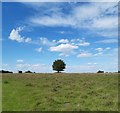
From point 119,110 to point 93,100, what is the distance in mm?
4141

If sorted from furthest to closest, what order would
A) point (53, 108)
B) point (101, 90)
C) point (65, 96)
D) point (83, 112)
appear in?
point (101, 90) < point (65, 96) < point (53, 108) < point (83, 112)

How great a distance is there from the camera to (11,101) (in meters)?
22.9

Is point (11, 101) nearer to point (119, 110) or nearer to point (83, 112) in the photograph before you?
point (83, 112)

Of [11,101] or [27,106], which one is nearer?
[27,106]

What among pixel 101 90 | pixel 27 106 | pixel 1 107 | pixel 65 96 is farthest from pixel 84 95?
pixel 1 107

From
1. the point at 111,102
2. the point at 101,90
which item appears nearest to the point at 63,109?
the point at 111,102

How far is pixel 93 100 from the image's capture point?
21656mm

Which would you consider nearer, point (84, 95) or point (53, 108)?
point (53, 108)

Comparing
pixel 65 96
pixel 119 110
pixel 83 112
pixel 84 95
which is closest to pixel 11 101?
pixel 65 96

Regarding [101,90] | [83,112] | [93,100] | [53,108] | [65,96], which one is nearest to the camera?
[83,112]

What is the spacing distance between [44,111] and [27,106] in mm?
2622

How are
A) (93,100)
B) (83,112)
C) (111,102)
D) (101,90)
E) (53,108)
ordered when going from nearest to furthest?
(83,112), (53,108), (111,102), (93,100), (101,90)

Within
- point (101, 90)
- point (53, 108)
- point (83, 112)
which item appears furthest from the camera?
point (101, 90)

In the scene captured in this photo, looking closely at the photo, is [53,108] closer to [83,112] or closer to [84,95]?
[83,112]
